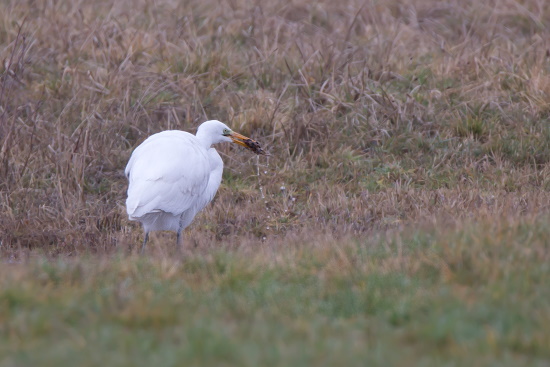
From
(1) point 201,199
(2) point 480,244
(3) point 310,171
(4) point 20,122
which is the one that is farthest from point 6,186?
(2) point 480,244

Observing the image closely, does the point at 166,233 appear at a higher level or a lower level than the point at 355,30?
lower

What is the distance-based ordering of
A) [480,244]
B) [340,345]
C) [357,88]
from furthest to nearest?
1. [357,88]
2. [480,244]
3. [340,345]

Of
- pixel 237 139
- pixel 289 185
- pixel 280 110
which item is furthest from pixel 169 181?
pixel 280 110

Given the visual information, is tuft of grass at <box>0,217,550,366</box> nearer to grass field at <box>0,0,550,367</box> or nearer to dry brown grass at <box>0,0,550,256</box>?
grass field at <box>0,0,550,367</box>

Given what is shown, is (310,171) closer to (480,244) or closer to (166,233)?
(166,233)

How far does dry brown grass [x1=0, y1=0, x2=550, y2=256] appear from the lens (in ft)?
27.8

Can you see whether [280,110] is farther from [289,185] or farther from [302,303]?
[302,303]

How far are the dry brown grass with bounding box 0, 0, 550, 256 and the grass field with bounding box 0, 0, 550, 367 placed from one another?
1.2 inches

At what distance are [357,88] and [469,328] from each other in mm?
6337

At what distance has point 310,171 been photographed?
31.5 feet

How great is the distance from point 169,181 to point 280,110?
3.41m

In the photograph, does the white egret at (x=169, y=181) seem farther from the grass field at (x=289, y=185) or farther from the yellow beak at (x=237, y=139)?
the yellow beak at (x=237, y=139)

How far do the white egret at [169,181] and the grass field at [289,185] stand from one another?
0.34 m

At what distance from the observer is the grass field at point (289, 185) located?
4.50 meters
